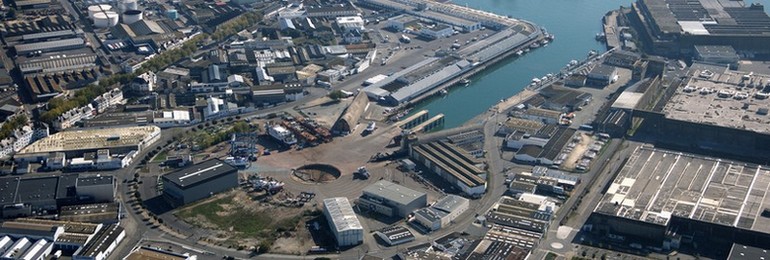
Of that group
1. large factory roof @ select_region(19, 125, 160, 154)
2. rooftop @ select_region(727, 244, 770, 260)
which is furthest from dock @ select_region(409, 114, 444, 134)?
rooftop @ select_region(727, 244, 770, 260)

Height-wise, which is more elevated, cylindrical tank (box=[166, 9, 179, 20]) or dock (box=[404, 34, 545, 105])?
dock (box=[404, 34, 545, 105])

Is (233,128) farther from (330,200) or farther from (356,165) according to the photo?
(330,200)

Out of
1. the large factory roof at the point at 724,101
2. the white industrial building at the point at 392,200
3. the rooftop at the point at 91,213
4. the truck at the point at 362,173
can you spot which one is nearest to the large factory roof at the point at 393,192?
the white industrial building at the point at 392,200

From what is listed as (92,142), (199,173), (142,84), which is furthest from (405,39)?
(199,173)

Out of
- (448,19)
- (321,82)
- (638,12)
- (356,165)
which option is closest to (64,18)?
(321,82)

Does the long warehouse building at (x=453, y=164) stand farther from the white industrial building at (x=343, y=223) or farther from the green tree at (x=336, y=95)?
the green tree at (x=336, y=95)

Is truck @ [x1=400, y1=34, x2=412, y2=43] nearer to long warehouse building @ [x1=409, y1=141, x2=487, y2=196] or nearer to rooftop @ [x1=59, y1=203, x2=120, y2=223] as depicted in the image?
long warehouse building @ [x1=409, y1=141, x2=487, y2=196]

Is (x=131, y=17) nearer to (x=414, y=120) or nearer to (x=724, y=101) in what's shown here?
(x=414, y=120)
